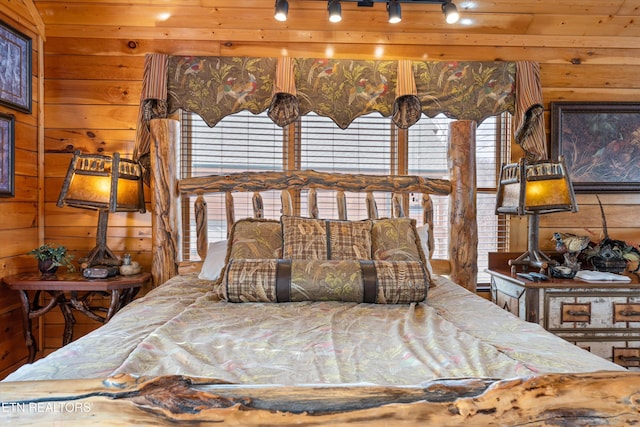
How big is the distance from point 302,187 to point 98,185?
3.82 ft

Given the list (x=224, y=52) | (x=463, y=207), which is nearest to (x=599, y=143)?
(x=463, y=207)

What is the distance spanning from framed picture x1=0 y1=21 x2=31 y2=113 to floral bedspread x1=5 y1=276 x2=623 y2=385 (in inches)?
64.2

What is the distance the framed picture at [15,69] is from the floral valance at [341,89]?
0.69m

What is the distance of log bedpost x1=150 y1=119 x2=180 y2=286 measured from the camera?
7.72 ft

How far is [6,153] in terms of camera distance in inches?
89.4

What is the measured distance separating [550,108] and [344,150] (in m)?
1.43

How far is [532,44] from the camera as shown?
9.02 feet

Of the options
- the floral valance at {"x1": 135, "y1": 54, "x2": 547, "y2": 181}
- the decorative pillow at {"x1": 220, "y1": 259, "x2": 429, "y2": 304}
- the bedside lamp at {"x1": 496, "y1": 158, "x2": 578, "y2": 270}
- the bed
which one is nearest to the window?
the floral valance at {"x1": 135, "y1": 54, "x2": 547, "y2": 181}

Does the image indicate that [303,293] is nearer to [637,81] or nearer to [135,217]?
[135,217]

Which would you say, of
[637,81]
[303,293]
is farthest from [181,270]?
[637,81]

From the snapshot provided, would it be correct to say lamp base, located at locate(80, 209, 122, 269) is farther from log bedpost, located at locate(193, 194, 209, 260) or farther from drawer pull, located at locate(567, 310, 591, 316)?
drawer pull, located at locate(567, 310, 591, 316)

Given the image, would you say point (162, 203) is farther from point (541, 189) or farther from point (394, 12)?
→ point (541, 189)

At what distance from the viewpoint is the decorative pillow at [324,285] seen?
1636mm

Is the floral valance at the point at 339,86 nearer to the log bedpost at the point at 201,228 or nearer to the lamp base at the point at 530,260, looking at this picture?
the log bedpost at the point at 201,228
